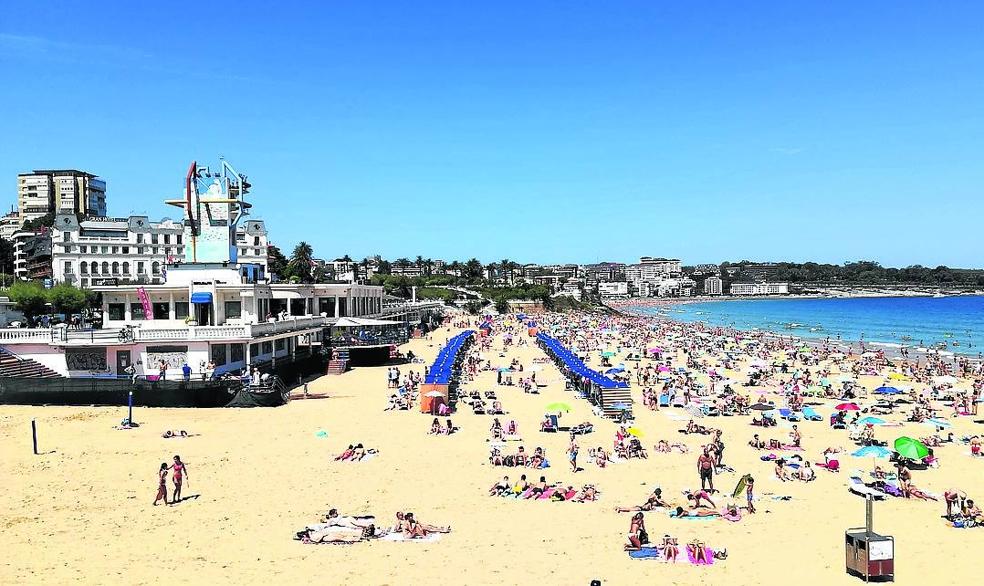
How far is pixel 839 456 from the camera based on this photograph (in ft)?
69.4

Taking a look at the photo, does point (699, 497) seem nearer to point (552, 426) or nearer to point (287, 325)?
point (552, 426)

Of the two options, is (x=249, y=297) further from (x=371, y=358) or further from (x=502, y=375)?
(x=502, y=375)

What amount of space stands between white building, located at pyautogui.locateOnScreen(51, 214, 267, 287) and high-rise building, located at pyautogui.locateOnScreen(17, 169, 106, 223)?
51.9 metres

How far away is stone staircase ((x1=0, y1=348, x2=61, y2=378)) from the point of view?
29422 millimetres

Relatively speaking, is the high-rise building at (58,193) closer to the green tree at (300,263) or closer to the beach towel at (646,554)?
the green tree at (300,263)

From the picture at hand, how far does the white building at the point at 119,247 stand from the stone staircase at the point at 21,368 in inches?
1909

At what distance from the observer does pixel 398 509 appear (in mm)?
16047

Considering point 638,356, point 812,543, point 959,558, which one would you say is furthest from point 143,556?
point 638,356

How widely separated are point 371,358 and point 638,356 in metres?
20.4

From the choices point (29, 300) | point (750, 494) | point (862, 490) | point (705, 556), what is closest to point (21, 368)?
point (29, 300)

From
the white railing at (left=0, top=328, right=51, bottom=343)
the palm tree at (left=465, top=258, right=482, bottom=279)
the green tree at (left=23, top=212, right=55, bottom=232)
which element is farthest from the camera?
the palm tree at (left=465, top=258, right=482, bottom=279)

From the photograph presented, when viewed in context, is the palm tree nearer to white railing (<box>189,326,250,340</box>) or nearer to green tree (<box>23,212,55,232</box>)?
green tree (<box>23,212,55,232</box>)

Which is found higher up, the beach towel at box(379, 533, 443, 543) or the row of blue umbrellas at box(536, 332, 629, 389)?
the row of blue umbrellas at box(536, 332, 629, 389)

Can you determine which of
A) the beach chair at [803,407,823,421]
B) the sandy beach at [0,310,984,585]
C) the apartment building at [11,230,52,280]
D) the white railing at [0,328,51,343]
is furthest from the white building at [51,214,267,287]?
the beach chair at [803,407,823,421]
